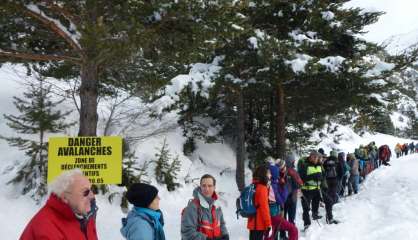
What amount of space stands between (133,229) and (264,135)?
16.3 meters

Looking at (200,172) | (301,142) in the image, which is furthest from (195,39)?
(301,142)

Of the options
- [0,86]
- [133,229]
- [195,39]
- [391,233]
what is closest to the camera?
[133,229]

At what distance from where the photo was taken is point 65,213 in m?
2.89

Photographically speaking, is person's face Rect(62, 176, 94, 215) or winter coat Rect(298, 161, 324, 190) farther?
winter coat Rect(298, 161, 324, 190)

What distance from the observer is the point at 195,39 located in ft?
28.1

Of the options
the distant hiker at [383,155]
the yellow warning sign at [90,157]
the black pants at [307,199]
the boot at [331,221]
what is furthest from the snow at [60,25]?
the distant hiker at [383,155]

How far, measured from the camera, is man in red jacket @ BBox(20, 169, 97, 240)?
274cm

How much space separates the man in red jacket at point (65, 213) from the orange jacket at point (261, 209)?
386 cm

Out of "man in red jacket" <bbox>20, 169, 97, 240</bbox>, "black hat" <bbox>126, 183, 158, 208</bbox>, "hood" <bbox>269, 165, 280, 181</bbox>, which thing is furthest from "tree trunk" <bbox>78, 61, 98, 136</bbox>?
"man in red jacket" <bbox>20, 169, 97, 240</bbox>

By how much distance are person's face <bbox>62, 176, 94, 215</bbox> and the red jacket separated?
0.05 meters

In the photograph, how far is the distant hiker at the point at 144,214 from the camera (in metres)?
3.43

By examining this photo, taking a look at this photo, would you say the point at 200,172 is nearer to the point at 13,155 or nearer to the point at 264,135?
the point at 264,135

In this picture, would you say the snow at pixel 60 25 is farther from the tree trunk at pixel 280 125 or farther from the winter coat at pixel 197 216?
the tree trunk at pixel 280 125

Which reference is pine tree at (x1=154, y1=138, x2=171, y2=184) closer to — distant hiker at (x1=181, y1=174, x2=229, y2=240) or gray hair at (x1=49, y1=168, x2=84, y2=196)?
distant hiker at (x1=181, y1=174, x2=229, y2=240)
